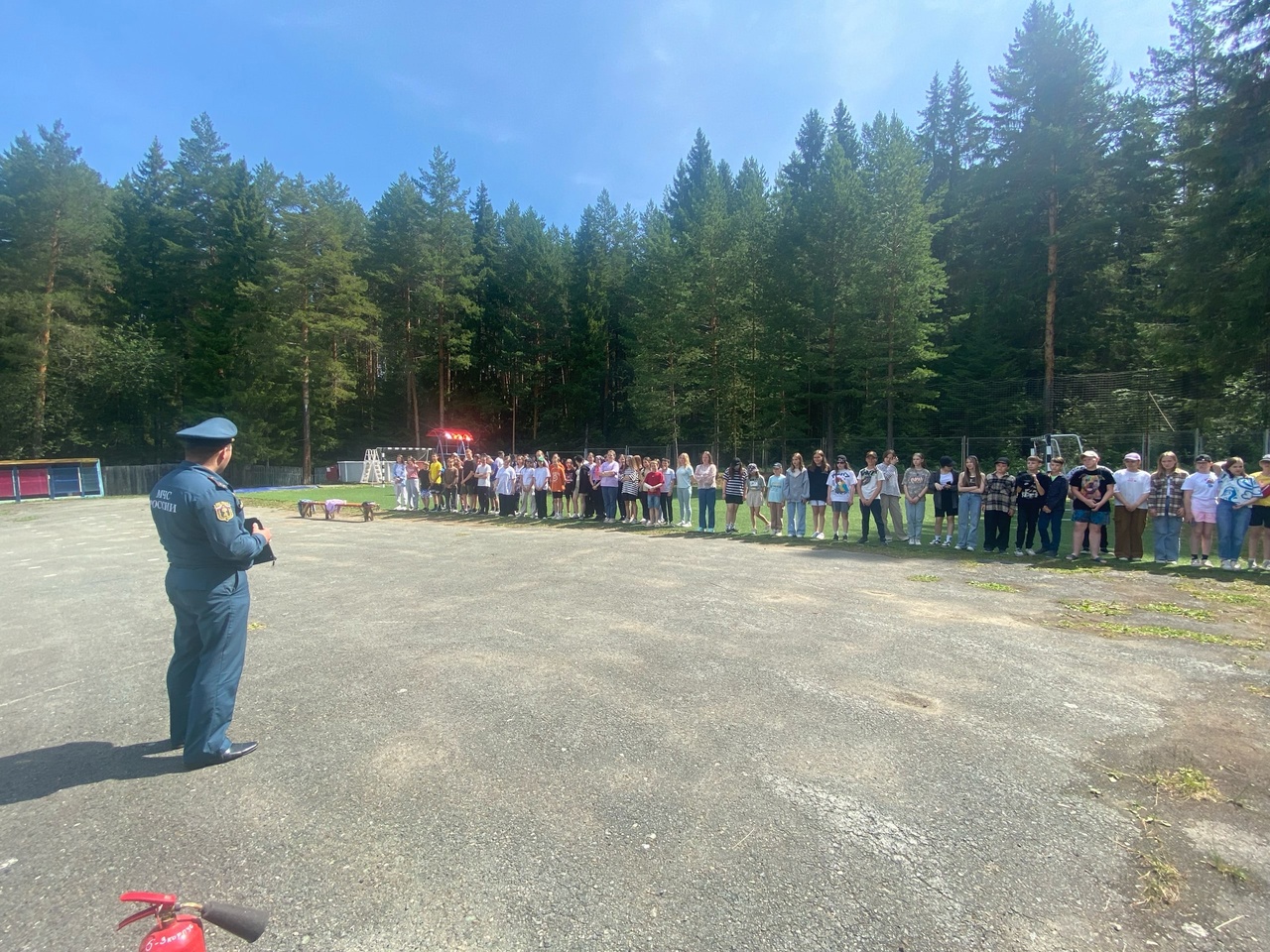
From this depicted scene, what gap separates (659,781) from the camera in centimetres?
370

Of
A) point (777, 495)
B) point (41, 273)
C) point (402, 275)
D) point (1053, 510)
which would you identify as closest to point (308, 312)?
point (402, 275)

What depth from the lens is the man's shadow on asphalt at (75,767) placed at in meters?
3.78

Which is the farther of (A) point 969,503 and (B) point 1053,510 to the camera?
(A) point 969,503

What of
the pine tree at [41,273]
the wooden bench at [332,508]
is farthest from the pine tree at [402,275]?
the wooden bench at [332,508]

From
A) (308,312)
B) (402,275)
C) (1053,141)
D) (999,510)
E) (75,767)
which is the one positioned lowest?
(75,767)

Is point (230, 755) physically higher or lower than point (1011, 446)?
lower

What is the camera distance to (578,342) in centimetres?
4934

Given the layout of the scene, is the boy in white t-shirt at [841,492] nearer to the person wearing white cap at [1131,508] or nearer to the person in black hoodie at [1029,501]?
the person in black hoodie at [1029,501]

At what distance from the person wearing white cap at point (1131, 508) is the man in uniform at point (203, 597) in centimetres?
1242

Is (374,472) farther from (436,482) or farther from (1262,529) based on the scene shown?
(1262,529)

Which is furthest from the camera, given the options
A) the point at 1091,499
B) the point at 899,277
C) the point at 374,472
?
the point at 374,472

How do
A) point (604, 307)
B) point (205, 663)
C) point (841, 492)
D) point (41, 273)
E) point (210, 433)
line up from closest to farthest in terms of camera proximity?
point (205, 663) < point (210, 433) < point (841, 492) < point (41, 273) < point (604, 307)

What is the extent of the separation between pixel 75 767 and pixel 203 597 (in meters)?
1.32

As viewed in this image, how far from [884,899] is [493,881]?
165 centimetres
